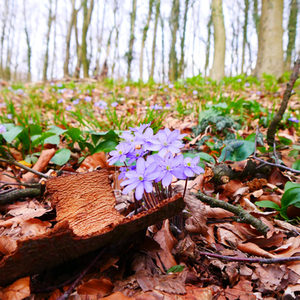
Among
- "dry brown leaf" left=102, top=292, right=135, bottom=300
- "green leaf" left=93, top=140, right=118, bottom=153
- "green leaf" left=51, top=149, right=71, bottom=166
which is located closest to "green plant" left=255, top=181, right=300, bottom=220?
"dry brown leaf" left=102, top=292, right=135, bottom=300

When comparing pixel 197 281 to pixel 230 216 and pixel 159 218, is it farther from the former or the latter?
pixel 230 216

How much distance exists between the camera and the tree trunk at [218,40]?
5.86m

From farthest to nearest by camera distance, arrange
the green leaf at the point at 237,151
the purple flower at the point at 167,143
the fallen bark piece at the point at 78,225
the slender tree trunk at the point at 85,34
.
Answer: the slender tree trunk at the point at 85,34 < the green leaf at the point at 237,151 < the purple flower at the point at 167,143 < the fallen bark piece at the point at 78,225

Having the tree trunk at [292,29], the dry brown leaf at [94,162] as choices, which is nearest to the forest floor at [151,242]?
the dry brown leaf at [94,162]

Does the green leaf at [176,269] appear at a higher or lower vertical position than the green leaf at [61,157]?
lower

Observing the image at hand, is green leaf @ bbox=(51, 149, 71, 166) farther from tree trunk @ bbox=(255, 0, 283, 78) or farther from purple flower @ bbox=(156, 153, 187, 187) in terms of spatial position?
tree trunk @ bbox=(255, 0, 283, 78)

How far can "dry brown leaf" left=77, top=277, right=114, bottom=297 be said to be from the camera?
681mm

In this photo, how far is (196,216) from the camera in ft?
3.16

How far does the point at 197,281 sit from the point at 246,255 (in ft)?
0.87

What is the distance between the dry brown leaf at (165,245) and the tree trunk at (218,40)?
5657mm

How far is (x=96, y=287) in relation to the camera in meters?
0.70

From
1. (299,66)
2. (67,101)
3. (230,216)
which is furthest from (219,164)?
(67,101)

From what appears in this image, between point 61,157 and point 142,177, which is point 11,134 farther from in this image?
point 142,177

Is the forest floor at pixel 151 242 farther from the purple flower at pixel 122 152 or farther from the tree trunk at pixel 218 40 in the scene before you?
the tree trunk at pixel 218 40
